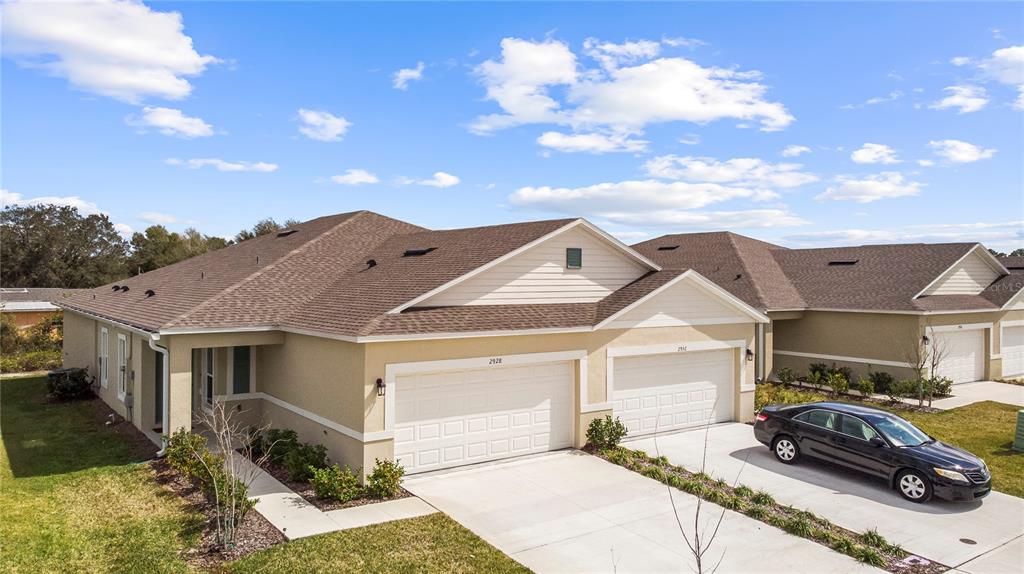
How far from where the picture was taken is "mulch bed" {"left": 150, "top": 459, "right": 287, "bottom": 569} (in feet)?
27.9

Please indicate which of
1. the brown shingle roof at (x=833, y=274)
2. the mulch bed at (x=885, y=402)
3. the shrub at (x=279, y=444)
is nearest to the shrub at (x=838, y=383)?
the mulch bed at (x=885, y=402)

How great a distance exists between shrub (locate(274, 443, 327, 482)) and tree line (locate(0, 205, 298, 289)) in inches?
2082

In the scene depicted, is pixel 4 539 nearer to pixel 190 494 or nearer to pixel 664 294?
pixel 190 494

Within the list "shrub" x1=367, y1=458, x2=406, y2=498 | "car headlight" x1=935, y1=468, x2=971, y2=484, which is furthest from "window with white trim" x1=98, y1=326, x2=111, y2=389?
"car headlight" x1=935, y1=468, x2=971, y2=484

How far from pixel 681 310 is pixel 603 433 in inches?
161

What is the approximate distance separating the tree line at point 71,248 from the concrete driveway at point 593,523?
2155 inches

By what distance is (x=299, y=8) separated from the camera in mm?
14812

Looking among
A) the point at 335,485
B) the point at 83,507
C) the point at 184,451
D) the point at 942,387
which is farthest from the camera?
the point at 942,387

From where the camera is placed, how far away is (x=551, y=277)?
49.9 feet

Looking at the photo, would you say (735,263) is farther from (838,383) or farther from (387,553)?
(387,553)

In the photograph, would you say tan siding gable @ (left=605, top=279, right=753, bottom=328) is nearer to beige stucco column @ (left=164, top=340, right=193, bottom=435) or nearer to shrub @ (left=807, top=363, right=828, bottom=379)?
shrub @ (left=807, top=363, right=828, bottom=379)

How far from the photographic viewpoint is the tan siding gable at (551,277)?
550 inches

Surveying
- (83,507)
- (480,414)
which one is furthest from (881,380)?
(83,507)

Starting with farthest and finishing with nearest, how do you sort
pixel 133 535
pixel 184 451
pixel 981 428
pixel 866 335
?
pixel 866 335 < pixel 981 428 < pixel 184 451 < pixel 133 535
